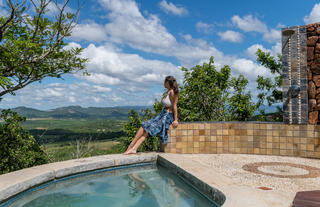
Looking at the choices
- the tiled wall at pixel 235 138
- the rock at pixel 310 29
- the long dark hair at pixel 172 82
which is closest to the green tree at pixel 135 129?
the tiled wall at pixel 235 138

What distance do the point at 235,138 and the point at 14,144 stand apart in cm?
465

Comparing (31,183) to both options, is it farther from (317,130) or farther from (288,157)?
(317,130)

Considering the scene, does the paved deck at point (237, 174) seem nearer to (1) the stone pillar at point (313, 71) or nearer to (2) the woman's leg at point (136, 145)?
(2) the woman's leg at point (136, 145)

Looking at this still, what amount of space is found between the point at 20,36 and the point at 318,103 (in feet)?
19.6

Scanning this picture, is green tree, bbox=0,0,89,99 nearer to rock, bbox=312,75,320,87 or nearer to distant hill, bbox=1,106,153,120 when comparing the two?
rock, bbox=312,75,320,87

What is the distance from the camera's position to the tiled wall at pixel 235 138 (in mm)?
5180

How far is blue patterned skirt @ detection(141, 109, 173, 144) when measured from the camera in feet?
17.0

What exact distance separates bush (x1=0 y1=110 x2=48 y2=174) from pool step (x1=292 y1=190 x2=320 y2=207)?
16.8 ft

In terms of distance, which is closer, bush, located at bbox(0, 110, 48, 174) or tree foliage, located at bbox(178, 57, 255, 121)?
bush, located at bbox(0, 110, 48, 174)

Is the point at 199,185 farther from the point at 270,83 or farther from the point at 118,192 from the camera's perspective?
the point at 270,83

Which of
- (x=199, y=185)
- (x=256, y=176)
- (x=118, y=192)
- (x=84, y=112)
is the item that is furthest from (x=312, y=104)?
(x=84, y=112)

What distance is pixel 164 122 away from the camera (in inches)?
206

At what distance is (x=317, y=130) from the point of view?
4914mm

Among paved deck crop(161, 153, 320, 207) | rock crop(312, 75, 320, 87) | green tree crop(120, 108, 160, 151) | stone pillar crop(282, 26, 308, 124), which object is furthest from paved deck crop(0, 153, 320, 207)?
green tree crop(120, 108, 160, 151)
